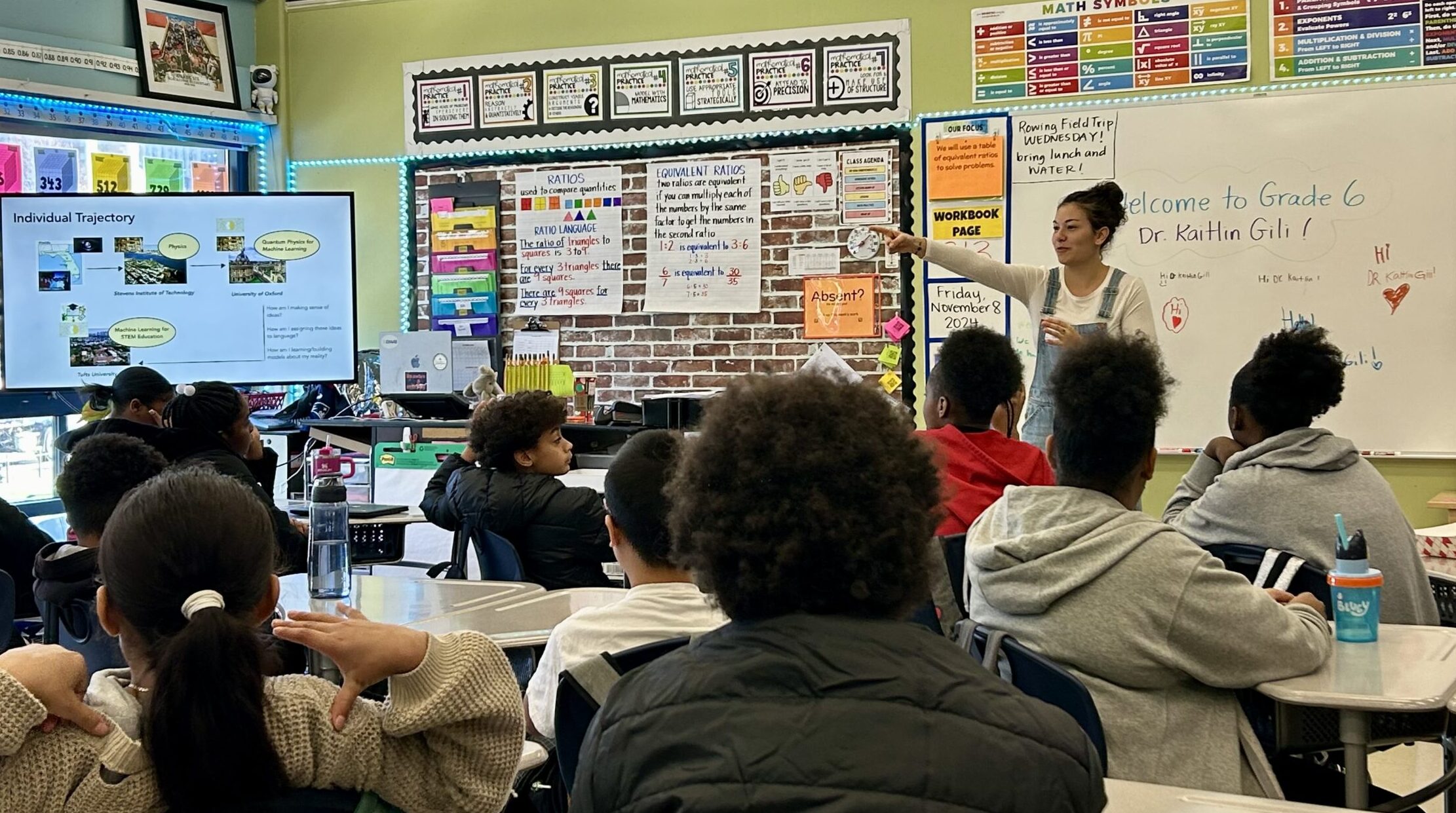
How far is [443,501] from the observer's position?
3.41 metres

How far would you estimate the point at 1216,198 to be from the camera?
4.72m

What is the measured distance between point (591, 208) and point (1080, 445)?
403cm

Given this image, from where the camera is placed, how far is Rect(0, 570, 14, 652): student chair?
2.88 metres

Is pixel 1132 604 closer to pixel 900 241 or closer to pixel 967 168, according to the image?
pixel 900 241

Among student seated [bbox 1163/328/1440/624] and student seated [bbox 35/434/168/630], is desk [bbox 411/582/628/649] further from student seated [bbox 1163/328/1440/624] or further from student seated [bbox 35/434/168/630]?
student seated [bbox 1163/328/1440/624]

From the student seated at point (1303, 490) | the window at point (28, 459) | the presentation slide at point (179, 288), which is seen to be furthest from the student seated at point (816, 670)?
the window at point (28, 459)

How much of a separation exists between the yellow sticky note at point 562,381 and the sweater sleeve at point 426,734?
13.3ft

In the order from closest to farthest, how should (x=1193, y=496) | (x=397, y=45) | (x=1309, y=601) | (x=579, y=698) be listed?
(x=579, y=698)
(x=1309, y=601)
(x=1193, y=496)
(x=397, y=45)

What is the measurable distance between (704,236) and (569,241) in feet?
2.04

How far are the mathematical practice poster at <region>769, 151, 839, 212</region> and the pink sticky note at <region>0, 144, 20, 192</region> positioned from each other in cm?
318

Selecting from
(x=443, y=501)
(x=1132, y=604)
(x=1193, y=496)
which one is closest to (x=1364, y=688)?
(x=1132, y=604)

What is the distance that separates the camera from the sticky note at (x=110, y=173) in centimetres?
561

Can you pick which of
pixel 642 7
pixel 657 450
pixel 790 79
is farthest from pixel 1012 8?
pixel 657 450

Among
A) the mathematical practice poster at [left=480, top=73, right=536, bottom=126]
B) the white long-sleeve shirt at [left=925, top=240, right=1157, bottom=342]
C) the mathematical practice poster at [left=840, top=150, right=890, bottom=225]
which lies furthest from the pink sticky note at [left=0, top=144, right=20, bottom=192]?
the white long-sleeve shirt at [left=925, top=240, right=1157, bottom=342]
